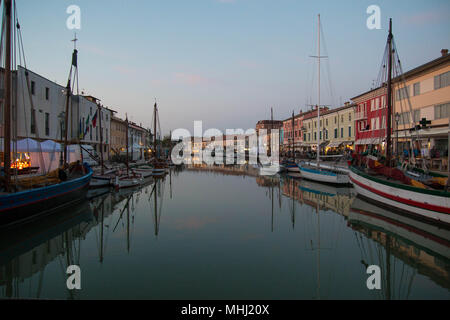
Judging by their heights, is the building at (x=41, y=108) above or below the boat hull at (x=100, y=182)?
above

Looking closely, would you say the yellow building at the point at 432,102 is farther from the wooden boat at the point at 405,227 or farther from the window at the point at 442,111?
the wooden boat at the point at 405,227

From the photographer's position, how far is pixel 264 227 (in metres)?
13.9

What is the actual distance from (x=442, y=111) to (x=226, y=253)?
2642cm

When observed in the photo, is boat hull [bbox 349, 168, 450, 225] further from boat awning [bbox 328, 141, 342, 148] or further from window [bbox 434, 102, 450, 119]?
boat awning [bbox 328, 141, 342, 148]

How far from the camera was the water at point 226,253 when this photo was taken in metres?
Result: 7.62

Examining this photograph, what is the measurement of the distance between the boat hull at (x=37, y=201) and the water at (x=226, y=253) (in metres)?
0.68

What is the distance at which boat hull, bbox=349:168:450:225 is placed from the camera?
12799 millimetres

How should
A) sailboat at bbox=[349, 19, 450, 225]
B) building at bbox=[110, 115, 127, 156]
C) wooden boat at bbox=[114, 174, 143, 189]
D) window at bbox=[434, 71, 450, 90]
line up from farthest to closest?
building at bbox=[110, 115, 127, 156] < wooden boat at bbox=[114, 174, 143, 189] < window at bbox=[434, 71, 450, 90] < sailboat at bbox=[349, 19, 450, 225]

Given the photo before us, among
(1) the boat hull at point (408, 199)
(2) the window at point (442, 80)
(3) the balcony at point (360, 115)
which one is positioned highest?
(2) the window at point (442, 80)

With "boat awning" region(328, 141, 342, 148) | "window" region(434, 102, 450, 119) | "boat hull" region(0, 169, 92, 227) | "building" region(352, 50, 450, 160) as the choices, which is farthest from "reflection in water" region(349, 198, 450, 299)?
"boat awning" region(328, 141, 342, 148)

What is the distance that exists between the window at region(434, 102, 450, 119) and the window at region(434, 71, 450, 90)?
1767 mm

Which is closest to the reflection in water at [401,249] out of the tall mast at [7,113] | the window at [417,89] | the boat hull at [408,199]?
the boat hull at [408,199]
